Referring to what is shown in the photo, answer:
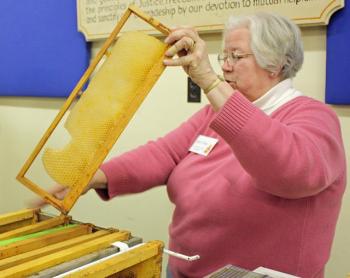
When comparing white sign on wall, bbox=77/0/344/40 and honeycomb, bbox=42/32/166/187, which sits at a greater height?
white sign on wall, bbox=77/0/344/40

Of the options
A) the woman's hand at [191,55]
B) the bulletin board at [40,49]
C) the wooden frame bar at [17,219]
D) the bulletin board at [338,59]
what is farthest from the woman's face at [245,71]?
the bulletin board at [40,49]

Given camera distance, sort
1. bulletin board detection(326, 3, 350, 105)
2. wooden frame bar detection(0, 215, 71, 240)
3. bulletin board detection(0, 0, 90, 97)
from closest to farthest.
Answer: wooden frame bar detection(0, 215, 71, 240) < bulletin board detection(326, 3, 350, 105) < bulletin board detection(0, 0, 90, 97)

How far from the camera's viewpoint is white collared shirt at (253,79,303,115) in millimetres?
1268

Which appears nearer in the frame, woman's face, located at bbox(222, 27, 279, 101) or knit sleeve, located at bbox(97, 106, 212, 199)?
woman's face, located at bbox(222, 27, 279, 101)

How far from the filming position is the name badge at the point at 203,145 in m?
1.37

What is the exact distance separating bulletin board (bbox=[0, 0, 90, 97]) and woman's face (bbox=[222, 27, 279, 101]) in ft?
4.52

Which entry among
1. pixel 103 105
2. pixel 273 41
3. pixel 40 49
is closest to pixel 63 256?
pixel 103 105

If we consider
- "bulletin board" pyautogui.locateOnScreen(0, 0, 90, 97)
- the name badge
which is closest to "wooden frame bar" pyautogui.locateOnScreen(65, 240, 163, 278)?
the name badge

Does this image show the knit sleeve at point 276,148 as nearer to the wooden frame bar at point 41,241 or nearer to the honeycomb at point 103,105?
the honeycomb at point 103,105

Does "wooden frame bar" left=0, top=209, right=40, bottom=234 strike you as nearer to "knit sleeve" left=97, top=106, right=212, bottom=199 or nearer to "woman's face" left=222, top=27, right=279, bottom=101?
"knit sleeve" left=97, top=106, right=212, bottom=199

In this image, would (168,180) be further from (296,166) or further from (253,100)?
(296,166)

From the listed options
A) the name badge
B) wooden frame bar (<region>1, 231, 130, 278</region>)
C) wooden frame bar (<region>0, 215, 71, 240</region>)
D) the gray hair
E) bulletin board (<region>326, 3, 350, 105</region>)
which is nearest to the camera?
wooden frame bar (<region>1, 231, 130, 278</region>)

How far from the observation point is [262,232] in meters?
1.21

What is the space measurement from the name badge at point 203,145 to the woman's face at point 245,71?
178 millimetres
